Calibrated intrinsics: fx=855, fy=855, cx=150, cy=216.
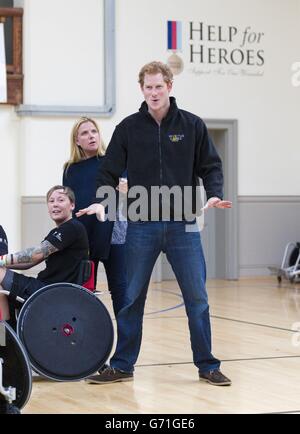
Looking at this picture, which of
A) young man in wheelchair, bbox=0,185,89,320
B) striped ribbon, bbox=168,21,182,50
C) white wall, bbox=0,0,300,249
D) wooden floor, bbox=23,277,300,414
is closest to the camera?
wooden floor, bbox=23,277,300,414

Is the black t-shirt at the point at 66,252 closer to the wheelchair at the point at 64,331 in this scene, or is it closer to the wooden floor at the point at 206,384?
the wheelchair at the point at 64,331

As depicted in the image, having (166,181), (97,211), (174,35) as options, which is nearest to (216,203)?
(166,181)

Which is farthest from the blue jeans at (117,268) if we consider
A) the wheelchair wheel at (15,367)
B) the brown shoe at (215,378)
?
the wheelchair wheel at (15,367)

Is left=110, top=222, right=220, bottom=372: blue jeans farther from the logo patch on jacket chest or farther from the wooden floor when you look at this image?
the logo patch on jacket chest

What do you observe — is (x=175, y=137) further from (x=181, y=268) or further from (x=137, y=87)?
(x=137, y=87)

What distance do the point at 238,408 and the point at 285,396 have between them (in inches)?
14.2

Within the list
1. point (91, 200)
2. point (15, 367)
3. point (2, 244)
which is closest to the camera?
point (15, 367)

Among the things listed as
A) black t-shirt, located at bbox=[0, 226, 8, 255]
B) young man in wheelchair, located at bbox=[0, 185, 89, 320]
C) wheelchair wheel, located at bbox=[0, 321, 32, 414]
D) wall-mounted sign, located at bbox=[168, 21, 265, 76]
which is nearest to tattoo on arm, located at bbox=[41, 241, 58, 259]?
young man in wheelchair, located at bbox=[0, 185, 89, 320]

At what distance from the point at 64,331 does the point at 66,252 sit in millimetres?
546

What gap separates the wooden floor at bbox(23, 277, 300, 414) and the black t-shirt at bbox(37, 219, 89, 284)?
0.58 m

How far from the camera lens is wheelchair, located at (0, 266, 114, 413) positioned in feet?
14.1

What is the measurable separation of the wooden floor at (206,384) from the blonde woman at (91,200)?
571 mm

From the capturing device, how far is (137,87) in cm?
1161
